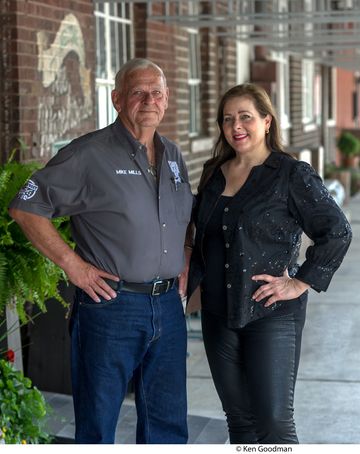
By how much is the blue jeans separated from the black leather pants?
17 centimetres

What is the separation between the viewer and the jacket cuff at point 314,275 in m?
4.00

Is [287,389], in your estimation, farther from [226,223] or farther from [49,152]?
[49,152]

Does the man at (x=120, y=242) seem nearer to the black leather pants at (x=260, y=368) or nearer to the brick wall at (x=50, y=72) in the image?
the black leather pants at (x=260, y=368)

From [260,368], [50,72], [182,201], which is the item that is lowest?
[260,368]

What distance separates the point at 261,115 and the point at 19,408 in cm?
179

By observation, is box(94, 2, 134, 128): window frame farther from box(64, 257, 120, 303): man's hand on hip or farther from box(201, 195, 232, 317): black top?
box(64, 257, 120, 303): man's hand on hip

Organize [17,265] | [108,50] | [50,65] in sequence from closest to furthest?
[17,265] < [50,65] < [108,50]

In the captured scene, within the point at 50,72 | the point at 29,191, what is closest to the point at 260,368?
the point at 29,191

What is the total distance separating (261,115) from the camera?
404 centimetres

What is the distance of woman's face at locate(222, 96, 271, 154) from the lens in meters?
4.02

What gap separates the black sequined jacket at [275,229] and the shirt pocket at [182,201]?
90mm

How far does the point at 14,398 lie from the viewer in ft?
15.1

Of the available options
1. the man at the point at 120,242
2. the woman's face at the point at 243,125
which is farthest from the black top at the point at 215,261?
the woman's face at the point at 243,125

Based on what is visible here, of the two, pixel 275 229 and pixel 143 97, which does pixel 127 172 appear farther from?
pixel 275 229
